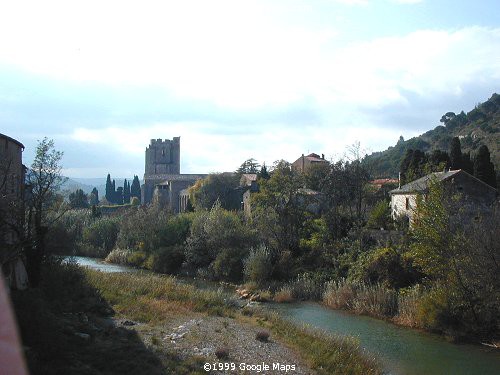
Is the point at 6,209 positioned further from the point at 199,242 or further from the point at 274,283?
the point at 199,242

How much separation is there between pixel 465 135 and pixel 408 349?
263 feet

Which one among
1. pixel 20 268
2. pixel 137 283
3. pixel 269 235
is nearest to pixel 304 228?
pixel 269 235

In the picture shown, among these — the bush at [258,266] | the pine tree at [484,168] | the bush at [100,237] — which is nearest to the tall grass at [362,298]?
the bush at [258,266]

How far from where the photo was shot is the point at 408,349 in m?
20.4

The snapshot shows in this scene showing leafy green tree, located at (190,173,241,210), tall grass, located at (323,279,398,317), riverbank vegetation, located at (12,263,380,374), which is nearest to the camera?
riverbank vegetation, located at (12,263,380,374)

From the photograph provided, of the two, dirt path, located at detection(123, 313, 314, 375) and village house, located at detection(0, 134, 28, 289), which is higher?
village house, located at detection(0, 134, 28, 289)

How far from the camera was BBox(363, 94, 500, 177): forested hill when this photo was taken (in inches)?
3002

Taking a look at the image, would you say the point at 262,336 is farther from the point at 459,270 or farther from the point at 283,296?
the point at 283,296

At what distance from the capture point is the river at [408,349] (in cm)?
1823

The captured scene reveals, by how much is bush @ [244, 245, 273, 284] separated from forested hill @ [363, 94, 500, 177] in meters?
36.7

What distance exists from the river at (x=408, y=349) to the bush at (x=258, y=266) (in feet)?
29.0

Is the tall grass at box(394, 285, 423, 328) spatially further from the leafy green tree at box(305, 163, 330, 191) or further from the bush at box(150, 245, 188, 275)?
the bush at box(150, 245, 188, 275)

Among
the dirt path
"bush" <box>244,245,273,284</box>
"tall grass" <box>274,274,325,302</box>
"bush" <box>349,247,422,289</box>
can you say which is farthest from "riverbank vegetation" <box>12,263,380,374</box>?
"bush" <box>349,247,422,289</box>

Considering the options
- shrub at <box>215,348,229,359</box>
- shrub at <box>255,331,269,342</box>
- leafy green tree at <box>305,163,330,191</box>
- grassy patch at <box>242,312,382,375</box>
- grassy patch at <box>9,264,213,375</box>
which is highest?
leafy green tree at <box>305,163,330,191</box>
